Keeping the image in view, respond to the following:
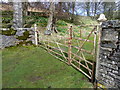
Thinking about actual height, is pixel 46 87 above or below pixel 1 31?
below

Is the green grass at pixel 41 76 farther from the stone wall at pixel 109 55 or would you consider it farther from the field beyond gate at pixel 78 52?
the stone wall at pixel 109 55

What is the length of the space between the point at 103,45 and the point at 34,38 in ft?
15.8

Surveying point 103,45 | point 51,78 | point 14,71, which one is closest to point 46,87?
point 51,78

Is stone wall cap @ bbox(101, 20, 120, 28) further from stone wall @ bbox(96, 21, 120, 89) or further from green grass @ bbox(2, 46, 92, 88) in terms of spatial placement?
green grass @ bbox(2, 46, 92, 88)

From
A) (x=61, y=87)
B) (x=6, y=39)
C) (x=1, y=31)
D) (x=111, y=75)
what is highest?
(x=1, y=31)

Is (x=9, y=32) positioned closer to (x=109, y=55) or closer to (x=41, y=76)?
(x=41, y=76)

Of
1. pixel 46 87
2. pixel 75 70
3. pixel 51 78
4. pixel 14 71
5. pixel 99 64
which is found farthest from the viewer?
pixel 75 70

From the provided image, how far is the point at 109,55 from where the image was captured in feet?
6.36

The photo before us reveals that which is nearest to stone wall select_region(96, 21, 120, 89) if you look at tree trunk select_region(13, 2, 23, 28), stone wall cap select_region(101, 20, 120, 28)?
stone wall cap select_region(101, 20, 120, 28)

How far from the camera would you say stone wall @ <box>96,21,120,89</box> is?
180cm

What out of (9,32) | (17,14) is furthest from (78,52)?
(17,14)

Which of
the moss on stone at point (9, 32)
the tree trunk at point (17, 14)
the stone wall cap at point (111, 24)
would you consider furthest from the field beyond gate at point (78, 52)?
the tree trunk at point (17, 14)

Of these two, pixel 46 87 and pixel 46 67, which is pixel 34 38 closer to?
pixel 46 67

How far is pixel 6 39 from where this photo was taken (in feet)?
17.3
